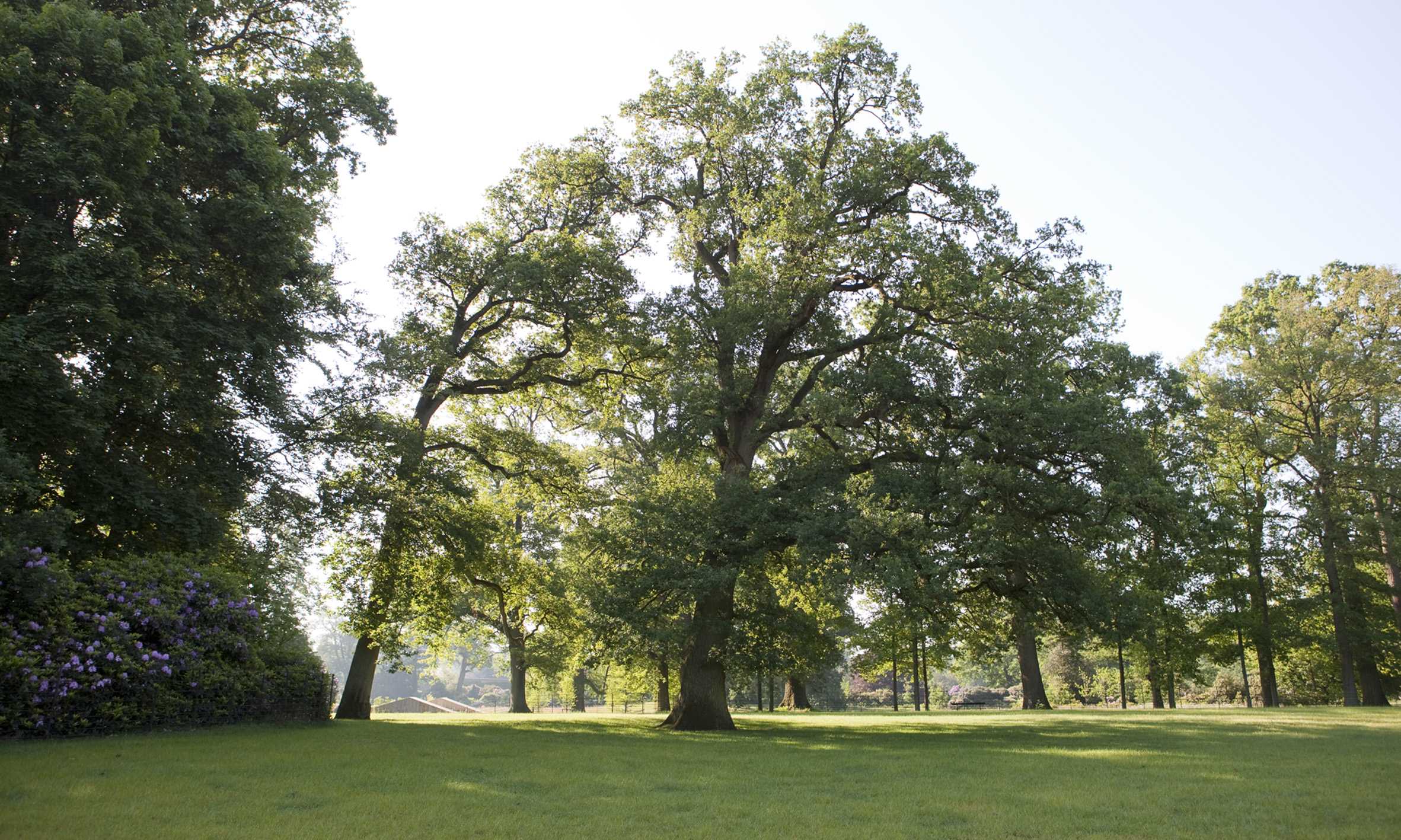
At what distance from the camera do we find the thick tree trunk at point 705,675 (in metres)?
21.3

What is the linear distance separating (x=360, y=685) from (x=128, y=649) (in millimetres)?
10922

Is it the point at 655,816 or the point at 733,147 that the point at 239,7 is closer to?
the point at 733,147

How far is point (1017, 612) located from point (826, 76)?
48.5 feet

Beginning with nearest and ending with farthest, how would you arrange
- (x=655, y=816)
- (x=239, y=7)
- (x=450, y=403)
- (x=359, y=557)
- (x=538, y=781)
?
(x=655, y=816), (x=538, y=781), (x=239, y=7), (x=359, y=557), (x=450, y=403)

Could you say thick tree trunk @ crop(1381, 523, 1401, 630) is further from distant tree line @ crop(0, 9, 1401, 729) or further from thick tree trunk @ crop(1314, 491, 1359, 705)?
distant tree line @ crop(0, 9, 1401, 729)

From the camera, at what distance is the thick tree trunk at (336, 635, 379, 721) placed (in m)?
23.1

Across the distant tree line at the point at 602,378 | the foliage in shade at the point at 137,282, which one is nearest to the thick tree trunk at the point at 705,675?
the distant tree line at the point at 602,378

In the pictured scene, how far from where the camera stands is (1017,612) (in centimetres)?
2069

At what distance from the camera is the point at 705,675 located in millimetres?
22359

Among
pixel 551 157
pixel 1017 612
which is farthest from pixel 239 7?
pixel 1017 612

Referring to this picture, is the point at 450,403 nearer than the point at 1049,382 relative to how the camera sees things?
No

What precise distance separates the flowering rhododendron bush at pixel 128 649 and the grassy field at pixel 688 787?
68cm

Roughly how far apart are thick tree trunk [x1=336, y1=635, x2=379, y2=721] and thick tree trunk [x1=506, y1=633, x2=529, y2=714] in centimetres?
1308

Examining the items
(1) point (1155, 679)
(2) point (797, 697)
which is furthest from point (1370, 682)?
(2) point (797, 697)
